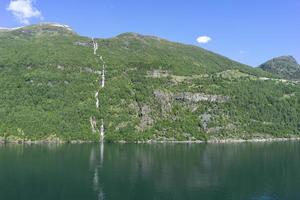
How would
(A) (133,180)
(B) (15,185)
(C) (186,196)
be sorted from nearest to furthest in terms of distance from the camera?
(C) (186,196)
(B) (15,185)
(A) (133,180)

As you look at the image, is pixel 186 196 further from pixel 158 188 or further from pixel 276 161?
pixel 276 161

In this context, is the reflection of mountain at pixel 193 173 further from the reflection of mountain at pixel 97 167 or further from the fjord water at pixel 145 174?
the reflection of mountain at pixel 97 167

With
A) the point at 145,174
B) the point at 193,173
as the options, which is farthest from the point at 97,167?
the point at 193,173

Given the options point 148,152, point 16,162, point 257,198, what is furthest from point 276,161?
point 16,162

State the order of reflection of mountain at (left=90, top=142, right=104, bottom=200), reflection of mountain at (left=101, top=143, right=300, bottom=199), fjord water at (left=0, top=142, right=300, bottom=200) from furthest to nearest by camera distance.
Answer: reflection of mountain at (left=101, top=143, right=300, bottom=199) → reflection of mountain at (left=90, top=142, right=104, bottom=200) → fjord water at (left=0, top=142, right=300, bottom=200)

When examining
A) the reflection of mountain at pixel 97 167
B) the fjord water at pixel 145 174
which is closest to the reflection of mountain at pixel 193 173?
the fjord water at pixel 145 174

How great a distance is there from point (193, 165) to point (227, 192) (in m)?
42.8

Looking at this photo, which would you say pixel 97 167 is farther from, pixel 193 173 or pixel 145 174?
pixel 193 173

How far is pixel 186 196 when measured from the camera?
353ft

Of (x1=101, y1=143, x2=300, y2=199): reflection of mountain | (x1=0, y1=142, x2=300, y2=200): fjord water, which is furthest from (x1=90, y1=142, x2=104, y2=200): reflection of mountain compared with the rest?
(x1=101, y1=143, x2=300, y2=199): reflection of mountain

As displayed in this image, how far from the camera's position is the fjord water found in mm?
109625

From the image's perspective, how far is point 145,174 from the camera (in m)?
135

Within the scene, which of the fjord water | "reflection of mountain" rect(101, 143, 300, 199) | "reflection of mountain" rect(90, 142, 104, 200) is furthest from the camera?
"reflection of mountain" rect(101, 143, 300, 199)

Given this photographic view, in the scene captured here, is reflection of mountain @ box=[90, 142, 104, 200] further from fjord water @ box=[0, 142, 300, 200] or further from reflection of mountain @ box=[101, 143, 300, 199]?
reflection of mountain @ box=[101, 143, 300, 199]
